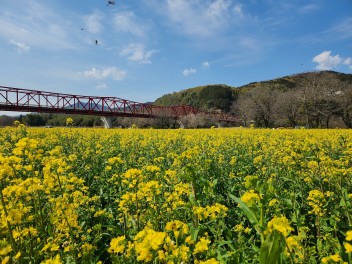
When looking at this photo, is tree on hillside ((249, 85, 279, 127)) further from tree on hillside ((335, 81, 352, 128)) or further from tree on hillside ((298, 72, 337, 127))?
tree on hillside ((335, 81, 352, 128))

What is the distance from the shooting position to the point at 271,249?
1454 mm

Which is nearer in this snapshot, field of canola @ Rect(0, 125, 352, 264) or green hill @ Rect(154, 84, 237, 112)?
→ field of canola @ Rect(0, 125, 352, 264)

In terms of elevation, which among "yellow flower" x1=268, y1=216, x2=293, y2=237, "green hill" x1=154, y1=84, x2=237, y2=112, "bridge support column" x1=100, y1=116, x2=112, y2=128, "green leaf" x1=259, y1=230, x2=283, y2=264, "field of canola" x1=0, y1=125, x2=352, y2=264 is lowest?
"field of canola" x1=0, y1=125, x2=352, y2=264

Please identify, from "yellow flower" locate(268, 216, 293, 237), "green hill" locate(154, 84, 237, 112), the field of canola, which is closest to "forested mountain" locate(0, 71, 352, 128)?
the field of canola

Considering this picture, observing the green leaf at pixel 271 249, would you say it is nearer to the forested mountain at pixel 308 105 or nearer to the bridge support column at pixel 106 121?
the forested mountain at pixel 308 105

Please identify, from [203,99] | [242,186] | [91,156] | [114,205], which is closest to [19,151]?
[114,205]

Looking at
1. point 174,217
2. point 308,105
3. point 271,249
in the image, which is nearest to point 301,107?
point 308,105

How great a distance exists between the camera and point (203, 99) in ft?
605

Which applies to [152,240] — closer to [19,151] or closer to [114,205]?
[19,151]

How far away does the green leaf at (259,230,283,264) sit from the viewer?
1.45m

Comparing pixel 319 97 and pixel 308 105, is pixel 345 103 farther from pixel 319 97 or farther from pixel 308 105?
pixel 308 105

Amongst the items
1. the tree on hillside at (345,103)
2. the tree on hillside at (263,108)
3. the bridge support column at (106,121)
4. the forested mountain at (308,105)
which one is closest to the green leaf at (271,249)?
the forested mountain at (308,105)

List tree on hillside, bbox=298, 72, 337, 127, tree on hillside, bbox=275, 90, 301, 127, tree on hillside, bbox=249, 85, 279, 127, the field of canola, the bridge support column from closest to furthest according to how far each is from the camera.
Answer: the field of canola
tree on hillside, bbox=298, 72, 337, 127
the bridge support column
tree on hillside, bbox=275, 90, 301, 127
tree on hillside, bbox=249, 85, 279, 127

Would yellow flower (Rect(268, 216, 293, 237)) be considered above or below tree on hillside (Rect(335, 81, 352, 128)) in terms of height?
below
